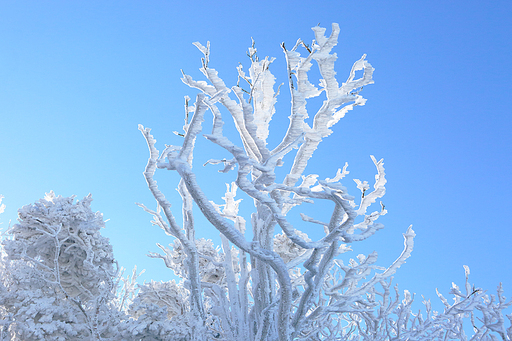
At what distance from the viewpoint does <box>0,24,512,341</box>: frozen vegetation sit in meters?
4.11

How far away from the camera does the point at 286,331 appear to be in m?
4.89

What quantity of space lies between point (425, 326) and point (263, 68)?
5620mm

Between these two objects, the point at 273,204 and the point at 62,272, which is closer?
the point at 273,204

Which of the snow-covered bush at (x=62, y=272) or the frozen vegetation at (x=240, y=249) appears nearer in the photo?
the frozen vegetation at (x=240, y=249)

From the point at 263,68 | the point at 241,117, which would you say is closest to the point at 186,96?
the point at 241,117

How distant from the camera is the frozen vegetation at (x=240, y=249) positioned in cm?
411

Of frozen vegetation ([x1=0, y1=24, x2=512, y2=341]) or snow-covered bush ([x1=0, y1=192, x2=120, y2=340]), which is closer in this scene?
frozen vegetation ([x1=0, y1=24, x2=512, y2=341])

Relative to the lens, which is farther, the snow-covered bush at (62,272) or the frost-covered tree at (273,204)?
the snow-covered bush at (62,272)

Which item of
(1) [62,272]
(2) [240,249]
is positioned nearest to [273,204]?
(2) [240,249]

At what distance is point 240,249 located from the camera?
22.3 ft

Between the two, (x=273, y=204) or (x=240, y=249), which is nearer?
(x=273, y=204)

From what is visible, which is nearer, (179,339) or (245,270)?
(179,339)

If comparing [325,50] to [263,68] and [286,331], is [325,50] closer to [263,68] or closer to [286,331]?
[263,68]

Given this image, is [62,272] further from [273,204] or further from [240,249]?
[273,204]
